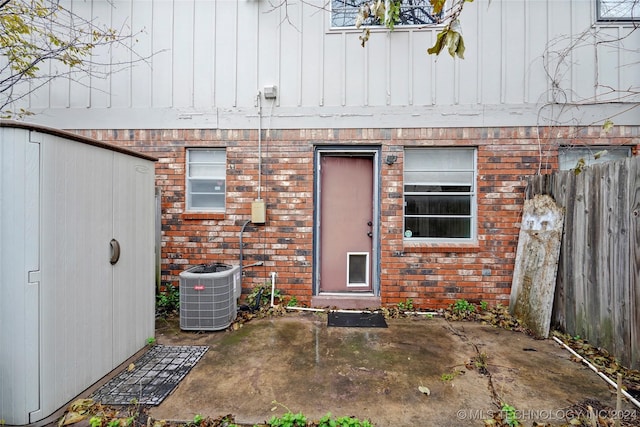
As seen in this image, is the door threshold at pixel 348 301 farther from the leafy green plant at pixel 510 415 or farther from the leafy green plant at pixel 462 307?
the leafy green plant at pixel 510 415

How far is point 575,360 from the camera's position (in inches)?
123

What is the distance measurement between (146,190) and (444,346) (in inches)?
156

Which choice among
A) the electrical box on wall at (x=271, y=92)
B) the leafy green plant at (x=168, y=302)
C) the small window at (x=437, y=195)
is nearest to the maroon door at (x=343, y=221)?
the small window at (x=437, y=195)

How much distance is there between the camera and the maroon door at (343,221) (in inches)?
186

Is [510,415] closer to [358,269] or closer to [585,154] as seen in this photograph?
[358,269]

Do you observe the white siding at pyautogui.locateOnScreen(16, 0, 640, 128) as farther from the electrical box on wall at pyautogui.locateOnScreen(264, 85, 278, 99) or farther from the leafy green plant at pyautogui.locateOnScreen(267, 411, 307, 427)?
the leafy green plant at pyautogui.locateOnScreen(267, 411, 307, 427)

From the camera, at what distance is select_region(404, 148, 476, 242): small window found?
181 inches

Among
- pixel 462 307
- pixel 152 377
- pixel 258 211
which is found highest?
pixel 258 211

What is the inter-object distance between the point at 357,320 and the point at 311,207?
1.82 m

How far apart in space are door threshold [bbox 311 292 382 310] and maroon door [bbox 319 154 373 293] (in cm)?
18

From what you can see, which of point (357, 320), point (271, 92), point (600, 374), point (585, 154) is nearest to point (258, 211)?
point (271, 92)

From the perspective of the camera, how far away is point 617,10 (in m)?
4.38

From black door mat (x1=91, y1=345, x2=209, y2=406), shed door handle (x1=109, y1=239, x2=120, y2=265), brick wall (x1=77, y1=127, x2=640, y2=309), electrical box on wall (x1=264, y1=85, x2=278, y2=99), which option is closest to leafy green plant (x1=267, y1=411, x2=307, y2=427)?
black door mat (x1=91, y1=345, x2=209, y2=406)

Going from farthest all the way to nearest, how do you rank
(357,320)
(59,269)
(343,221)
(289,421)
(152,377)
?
(343,221), (357,320), (152,377), (59,269), (289,421)
